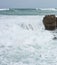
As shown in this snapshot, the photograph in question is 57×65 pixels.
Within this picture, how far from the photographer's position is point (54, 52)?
23.6 feet

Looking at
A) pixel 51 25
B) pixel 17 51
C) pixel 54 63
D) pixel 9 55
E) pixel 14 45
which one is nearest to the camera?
pixel 54 63

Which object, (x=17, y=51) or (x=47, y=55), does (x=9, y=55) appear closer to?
(x=17, y=51)

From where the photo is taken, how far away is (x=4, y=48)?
7.86 meters

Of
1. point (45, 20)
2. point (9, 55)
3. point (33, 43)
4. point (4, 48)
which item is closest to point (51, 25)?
point (45, 20)

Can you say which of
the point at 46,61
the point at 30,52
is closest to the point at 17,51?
the point at 30,52

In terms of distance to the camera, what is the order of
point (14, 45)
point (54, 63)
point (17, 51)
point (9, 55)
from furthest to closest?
1. point (14, 45)
2. point (17, 51)
3. point (9, 55)
4. point (54, 63)

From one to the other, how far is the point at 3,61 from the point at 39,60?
1.10 metres

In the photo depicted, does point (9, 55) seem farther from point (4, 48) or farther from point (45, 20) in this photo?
point (45, 20)

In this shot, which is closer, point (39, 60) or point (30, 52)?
point (39, 60)

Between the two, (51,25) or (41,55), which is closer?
(41,55)

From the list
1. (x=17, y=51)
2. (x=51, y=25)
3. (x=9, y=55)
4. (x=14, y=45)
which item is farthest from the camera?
(x=51, y=25)

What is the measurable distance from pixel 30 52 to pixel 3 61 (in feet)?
4.71

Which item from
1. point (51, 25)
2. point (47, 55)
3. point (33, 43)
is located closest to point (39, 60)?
point (47, 55)

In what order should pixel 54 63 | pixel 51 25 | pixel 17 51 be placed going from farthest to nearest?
1. pixel 51 25
2. pixel 17 51
3. pixel 54 63
